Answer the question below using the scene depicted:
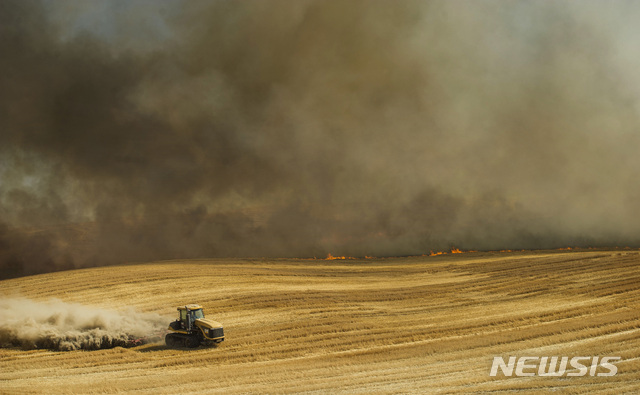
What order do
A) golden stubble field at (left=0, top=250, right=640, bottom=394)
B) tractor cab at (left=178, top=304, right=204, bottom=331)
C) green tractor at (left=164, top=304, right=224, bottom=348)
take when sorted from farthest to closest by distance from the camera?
1. tractor cab at (left=178, top=304, right=204, bottom=331)
2. green tractor at (left=164, top=304, right=224, bottom=348)
3. golden stubble field at (left=0, top=250, right=640, bottom=394)

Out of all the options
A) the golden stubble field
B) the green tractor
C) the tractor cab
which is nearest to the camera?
the golden stubble field

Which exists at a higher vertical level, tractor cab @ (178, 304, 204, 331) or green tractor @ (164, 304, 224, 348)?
tractor cab @ (178, 304, 204, 331)

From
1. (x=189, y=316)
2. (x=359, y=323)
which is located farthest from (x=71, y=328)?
(x=359, y=323)

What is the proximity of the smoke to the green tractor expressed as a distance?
36.6 inches

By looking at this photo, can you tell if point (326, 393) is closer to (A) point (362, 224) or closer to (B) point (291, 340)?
(B) point (291, 340)

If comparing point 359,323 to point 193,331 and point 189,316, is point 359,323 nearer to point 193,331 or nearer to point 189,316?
point 193,331

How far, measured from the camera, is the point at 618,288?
17703 mm

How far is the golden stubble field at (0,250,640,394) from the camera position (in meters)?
10.5

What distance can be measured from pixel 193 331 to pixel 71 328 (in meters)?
3.43

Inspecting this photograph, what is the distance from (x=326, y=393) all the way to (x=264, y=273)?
546 inches

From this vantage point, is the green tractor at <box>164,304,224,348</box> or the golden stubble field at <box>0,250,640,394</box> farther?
the green tractor at <box>164,304,224,348</box>

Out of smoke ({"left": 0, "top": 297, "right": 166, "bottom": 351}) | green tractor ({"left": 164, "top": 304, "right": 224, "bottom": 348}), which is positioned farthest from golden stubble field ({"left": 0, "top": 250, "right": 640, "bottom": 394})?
smoke ({"left": 0, "top": 297, "right": 166, "bottom": 351})

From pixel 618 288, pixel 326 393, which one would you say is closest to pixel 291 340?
pixel 326 393

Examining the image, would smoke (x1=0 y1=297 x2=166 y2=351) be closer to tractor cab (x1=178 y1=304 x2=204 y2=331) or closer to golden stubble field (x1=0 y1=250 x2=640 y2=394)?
golden stubble field (x1=0 y1=250 x2=640 y2=394)
